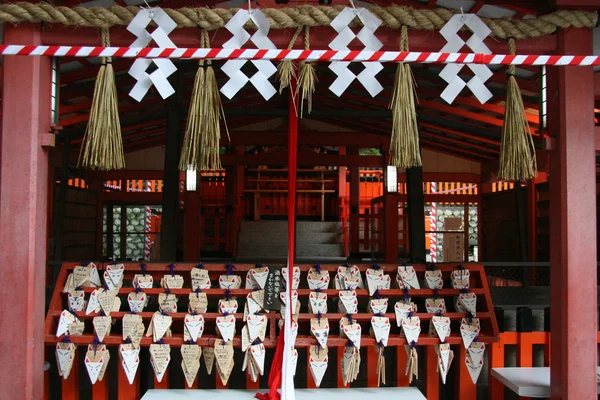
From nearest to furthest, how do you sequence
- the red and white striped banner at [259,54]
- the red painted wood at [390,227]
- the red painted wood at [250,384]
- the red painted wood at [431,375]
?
the red and white striped banner at [259,54] < the red painted wood at [250,384] < the red painted wood at [431,375] < the red painted wood at [390,227]

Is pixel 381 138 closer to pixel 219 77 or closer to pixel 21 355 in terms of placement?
pixel 219 77

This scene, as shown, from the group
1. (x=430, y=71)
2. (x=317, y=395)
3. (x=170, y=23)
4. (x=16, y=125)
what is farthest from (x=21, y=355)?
(x=430, y=71)

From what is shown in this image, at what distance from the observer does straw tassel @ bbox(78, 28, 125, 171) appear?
237 centimetres

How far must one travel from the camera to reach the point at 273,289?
3.04 metres

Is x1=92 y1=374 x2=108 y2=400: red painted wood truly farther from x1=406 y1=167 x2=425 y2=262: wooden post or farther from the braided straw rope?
x1=406 y1=167 x2=425 y2=262: wooden post

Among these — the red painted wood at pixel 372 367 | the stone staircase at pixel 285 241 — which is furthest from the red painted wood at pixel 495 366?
the stone staircase at pixel 285 241

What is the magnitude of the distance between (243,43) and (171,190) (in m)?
3.18

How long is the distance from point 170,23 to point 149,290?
61.8 inches

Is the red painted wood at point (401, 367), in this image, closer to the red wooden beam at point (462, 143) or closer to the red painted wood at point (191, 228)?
the red painted wood at point (191, 228)

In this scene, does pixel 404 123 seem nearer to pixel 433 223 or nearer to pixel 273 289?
pixel 273 289

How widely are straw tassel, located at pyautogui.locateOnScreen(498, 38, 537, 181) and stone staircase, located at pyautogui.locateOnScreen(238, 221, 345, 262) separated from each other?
6046 mm

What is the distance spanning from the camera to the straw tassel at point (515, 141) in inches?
96.1

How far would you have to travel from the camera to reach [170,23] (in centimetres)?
244

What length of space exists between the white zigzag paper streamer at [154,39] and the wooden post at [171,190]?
2.88 meters
